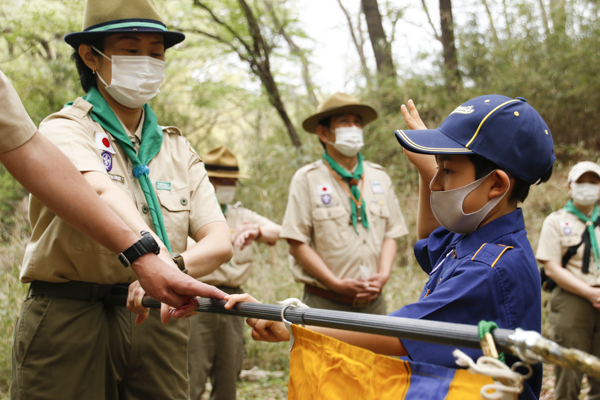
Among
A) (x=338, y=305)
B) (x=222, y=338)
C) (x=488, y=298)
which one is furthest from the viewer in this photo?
(x=222, y=338)

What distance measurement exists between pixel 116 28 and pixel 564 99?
9503mm

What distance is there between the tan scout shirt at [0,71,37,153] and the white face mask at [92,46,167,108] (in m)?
0.73

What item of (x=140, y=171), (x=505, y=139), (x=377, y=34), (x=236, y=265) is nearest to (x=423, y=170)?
(x=505, y=139)

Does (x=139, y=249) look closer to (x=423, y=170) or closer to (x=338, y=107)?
(x=423, y=170)

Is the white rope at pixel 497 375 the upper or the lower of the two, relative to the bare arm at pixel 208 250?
lower

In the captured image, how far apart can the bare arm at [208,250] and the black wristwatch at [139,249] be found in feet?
1.06

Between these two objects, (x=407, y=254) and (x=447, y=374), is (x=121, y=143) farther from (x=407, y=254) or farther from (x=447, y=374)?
(x=407, y=254)

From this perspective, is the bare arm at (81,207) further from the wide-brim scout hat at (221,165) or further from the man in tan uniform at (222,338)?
the wide-brim scout hat at (221,165)

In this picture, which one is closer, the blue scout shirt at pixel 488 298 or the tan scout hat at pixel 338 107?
the blue scout shirt at pixel 488 298

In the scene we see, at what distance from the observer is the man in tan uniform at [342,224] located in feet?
14.3

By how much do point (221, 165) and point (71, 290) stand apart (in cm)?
335

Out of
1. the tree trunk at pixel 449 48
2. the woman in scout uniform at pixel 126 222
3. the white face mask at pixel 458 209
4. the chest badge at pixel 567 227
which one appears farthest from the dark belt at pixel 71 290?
the tree trunk at pixel 449 48

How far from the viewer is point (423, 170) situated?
7.22ft

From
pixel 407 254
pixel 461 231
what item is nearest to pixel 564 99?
pixel 407 254
